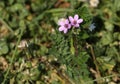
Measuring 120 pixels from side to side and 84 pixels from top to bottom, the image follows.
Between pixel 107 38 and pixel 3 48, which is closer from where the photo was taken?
pixel 3 48

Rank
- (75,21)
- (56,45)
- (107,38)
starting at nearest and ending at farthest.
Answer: (75,21)
(56,45)
(107,38)

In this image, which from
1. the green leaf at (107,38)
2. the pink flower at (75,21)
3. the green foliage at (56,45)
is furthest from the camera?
the green leaf at (107,38)

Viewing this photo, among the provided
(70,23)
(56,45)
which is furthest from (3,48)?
(70,23)

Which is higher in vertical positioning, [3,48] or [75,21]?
[75,21]

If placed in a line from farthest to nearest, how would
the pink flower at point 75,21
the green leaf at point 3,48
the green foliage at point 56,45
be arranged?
1. the green leaf at point 3,48
2. the green foliage at point 56,45
3. the pink flower at point 75,21

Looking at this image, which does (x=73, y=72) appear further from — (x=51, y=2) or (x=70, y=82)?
(x=51, y=2)

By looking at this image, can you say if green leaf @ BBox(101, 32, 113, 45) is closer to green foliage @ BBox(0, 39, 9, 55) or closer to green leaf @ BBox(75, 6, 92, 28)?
green leaf @ BBox(75, 6, 92, 28)

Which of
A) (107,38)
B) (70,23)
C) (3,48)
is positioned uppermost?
(70,23)

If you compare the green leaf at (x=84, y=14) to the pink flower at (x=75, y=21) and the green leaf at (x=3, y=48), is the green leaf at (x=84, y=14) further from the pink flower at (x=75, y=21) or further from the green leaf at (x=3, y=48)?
the green leaf at (x=3, y=48)

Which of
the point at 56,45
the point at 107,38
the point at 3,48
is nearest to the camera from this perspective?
the point at 56,45

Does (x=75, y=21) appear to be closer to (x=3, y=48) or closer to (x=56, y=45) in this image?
(x=56, y=45)

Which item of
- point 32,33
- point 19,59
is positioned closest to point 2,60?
point 19,59

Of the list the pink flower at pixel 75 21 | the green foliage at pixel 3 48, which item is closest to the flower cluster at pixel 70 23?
the pink flower at pixel 75 21
